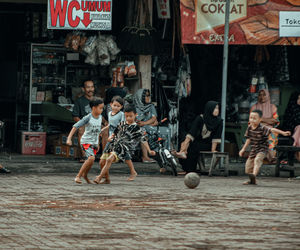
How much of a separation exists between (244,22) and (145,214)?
27.5 feet

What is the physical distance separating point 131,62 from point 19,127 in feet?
10.3

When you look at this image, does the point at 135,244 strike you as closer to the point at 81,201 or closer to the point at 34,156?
the point at 81,201

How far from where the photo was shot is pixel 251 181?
15.4 metres

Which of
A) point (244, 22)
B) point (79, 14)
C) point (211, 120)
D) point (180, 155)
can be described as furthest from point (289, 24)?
point (79, 14)

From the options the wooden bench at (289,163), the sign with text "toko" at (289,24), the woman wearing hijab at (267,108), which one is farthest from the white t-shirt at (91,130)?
the woman wearing hijab at (267,108)

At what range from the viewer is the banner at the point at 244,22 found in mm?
17953

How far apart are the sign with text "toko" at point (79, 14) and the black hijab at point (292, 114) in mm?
4870

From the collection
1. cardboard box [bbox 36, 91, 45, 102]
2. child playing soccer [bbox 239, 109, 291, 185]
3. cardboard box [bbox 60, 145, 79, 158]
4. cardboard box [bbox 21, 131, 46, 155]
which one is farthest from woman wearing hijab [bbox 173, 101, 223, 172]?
cardboard box [bbox 36, 91, 45, 102]

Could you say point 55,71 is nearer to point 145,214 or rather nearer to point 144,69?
point 144,69

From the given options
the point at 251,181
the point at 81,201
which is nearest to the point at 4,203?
the point at 81,201

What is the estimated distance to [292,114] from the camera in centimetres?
1991

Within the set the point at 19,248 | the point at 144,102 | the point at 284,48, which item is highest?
the point at 284,48

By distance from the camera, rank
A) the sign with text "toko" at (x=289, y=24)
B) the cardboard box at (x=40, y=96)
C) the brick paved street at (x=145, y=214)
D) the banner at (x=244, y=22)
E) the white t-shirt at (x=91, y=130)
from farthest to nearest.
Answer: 1. the cardboard box at (x=40, y=96)
2. the sign with text "toko" at (x=289, y=24)
3. the banner at (x=244, y=22)
4. the white t-shirt at (x=91, y=130)
5. the brick paved street at (x=145, y=214)

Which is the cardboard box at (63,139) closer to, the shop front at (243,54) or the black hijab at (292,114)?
the shop front at (243,54)
